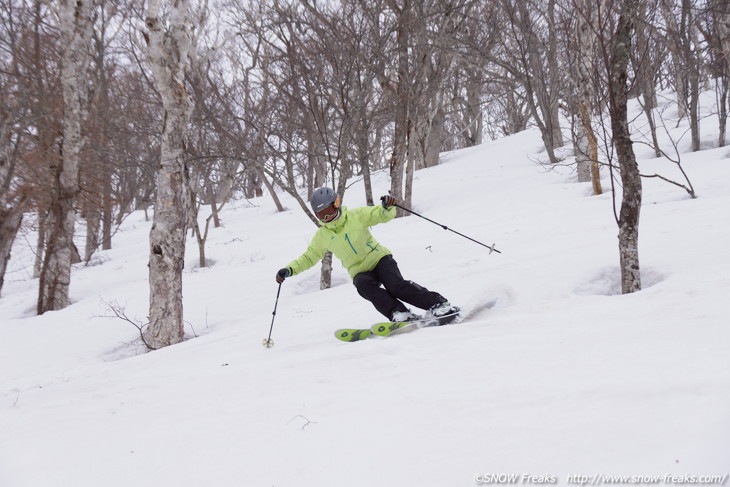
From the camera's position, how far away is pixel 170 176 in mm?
5961

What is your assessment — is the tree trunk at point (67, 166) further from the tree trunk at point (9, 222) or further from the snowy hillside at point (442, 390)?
the snowy hillside at point (442, 390)

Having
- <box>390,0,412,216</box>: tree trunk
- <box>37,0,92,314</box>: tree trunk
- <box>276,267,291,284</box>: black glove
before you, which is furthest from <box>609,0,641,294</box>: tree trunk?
<box>37,0,92,314</box>: tree trunk

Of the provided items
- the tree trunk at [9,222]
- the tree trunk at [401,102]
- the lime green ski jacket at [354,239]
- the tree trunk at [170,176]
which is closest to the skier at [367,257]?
the lime green ski jacket at [354,239]

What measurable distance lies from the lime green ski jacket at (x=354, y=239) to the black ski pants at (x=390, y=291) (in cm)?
11

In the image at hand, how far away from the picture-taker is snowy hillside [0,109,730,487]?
70.6 inches

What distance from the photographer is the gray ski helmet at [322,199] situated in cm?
444

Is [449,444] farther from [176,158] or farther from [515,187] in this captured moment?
[515,187]

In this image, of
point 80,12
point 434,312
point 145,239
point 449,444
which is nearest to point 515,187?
point 434,312

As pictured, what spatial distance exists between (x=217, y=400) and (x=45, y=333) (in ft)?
20.6

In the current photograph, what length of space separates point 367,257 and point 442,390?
2352 mm

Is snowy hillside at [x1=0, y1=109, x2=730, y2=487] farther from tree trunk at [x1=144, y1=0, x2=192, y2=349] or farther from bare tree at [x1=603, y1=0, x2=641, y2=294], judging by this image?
tree trunk at [x1=144, y1=0, x2=192, y2=349]

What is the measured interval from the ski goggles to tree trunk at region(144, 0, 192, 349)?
8.25ft

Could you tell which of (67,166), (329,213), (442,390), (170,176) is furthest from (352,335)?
(67,166)

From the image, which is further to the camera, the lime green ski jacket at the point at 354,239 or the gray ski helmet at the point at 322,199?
the lime green ski jacket at the point at 354,239
